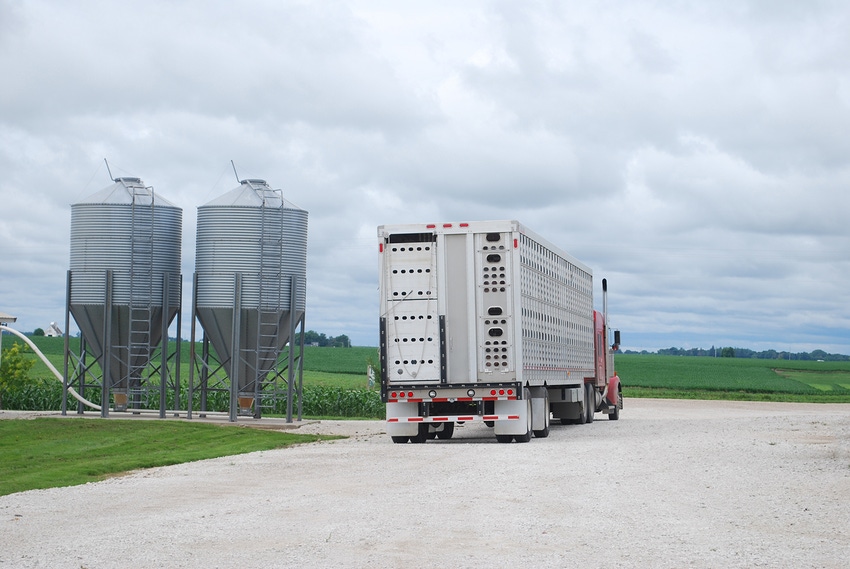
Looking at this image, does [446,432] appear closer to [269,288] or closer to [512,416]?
[512,416]

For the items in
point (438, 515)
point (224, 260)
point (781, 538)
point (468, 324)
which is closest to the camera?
point (781, 538)

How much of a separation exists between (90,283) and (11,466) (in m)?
13.0

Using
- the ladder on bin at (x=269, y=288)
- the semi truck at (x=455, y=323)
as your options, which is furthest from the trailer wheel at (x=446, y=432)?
the ladder on bin at (x=269, y=288)

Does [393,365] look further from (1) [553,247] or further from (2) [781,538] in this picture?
Answer: (2) [781,538]

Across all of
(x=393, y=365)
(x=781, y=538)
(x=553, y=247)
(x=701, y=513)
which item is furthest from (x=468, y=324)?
(x=781, y=538)

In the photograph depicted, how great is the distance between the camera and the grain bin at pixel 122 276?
30.3m

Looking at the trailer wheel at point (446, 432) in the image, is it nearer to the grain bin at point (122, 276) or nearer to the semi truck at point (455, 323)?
the semi truck at point (455, 323)

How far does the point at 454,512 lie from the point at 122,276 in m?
20.2

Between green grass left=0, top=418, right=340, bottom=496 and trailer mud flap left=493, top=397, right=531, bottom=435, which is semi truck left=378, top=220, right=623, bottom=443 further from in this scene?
green grass left=0, top=418, right=340, bottom=496

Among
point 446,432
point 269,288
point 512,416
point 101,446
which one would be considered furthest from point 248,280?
point 512,416

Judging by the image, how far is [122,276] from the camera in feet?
99.4

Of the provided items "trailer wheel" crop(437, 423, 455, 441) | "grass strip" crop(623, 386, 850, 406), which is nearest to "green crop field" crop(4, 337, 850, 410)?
"grass strip" crop(623, 386, 850, 406)

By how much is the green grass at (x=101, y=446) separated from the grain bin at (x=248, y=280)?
2.45 m

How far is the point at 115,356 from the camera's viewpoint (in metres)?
31.0
